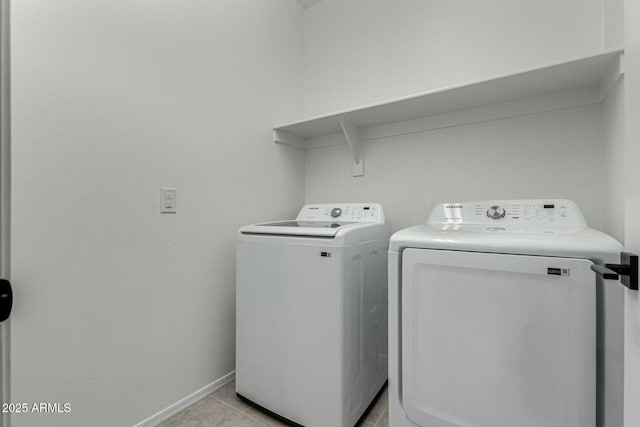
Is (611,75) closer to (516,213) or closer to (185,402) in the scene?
(516,213)

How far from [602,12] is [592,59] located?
0.51 meters

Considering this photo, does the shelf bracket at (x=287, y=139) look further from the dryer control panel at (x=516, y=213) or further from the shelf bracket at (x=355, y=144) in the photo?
the dryer control panel at (x=516, y=213)

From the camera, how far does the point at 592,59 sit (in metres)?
1.15

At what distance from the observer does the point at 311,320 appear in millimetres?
1310

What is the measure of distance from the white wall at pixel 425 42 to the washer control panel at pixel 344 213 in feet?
2.67

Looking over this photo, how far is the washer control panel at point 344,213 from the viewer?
1.71 m

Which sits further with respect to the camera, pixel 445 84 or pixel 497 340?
pixel 445 84

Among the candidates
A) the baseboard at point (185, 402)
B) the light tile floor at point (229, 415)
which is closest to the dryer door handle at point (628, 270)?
the light tile floor at point (229, 415)

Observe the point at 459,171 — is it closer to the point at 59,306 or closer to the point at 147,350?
the point at 147,350

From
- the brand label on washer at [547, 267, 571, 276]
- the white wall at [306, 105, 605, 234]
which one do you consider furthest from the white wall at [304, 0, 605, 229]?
the brand label on washer at [547, 267, 571, 276]

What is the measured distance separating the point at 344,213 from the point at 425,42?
4.00ft

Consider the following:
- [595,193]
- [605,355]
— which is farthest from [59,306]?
[595,193]

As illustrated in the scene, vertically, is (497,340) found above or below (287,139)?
below

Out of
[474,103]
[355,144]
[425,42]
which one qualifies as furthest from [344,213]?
[425,42]
